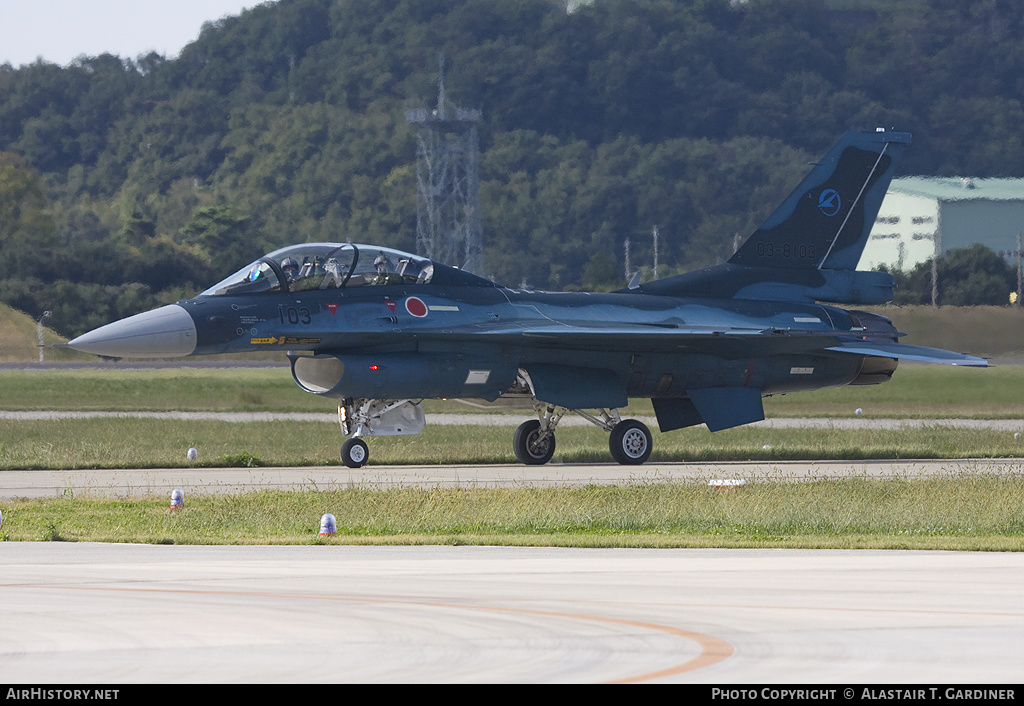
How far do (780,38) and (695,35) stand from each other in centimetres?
752

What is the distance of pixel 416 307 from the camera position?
70.5ft

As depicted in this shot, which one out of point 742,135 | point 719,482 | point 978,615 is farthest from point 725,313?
point 742,135

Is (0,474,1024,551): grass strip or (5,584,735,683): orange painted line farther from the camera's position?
(0,474,1024,551): grass strip

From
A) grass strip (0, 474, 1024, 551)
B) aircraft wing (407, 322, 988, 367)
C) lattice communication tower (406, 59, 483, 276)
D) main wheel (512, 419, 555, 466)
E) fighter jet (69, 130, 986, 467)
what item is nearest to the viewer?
grass strip (0, 474, 1024, 551)

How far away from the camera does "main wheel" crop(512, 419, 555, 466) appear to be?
2302 centimetres

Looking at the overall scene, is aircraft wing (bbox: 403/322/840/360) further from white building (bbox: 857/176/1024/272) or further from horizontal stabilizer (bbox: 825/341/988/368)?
white building (bbox: 857/176/1024/272)

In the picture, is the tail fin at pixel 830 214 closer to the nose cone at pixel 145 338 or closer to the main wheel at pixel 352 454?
the main wheel at pixel 352 454

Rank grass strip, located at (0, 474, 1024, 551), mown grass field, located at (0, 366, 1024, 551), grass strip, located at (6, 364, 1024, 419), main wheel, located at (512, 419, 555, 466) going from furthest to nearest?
grass strip, located at (6, 364, 1024, 419) → main wheel, located at (512, 419, 555, 466) → mown grass field, located at (0, 366, 1024, 551) → grass strip, located at (0, 474, 1024, 551)

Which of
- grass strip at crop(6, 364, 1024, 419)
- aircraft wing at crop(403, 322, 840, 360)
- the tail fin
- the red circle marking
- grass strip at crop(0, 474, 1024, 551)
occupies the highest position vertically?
the tail fin

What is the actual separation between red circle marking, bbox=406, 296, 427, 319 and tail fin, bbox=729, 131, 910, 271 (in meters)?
6.44

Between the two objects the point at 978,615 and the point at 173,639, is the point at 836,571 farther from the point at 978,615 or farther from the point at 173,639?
the point at 173,639

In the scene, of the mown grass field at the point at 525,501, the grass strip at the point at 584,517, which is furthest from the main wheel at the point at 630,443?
the grass strip at the point at 584,517

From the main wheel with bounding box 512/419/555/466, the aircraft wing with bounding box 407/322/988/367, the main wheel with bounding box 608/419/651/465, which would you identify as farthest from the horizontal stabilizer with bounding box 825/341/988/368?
the main wheel with bounding box 512/419/555/466
